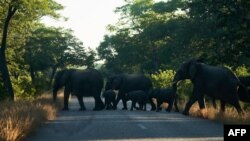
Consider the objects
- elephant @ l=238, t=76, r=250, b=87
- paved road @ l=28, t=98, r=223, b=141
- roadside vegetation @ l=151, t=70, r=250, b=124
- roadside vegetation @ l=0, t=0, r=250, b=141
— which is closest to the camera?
paved road @ l=28, t=98, r=223, b=141

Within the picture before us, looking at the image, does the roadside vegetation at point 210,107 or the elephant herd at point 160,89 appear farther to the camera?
the elephant herd at point 160,89

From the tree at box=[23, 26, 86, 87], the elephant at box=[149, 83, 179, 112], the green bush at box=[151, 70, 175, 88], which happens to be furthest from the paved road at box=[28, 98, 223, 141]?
the tree at box=[23, 26, 86, 87]

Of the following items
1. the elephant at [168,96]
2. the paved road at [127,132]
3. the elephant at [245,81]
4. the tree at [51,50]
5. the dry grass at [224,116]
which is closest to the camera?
→ the paved road at [127,132]

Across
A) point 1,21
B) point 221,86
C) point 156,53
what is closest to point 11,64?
point 1,21

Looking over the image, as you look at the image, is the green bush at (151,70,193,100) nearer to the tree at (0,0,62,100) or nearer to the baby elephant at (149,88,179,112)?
the baby elephant at (149,88,179,112)

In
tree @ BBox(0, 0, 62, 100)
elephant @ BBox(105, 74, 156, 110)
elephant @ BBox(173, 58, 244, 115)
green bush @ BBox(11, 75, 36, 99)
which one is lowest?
green bush @ BBox(11, 75, 36, 99)

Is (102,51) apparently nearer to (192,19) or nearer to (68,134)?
(192,19)

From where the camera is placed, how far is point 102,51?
3469 inches

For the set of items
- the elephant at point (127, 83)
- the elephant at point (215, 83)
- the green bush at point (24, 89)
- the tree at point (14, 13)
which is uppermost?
the tree at point (14, 13)

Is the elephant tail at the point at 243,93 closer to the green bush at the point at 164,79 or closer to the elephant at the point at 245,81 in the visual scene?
the elephant at the point at 245,81

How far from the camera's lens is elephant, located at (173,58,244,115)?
23375mm

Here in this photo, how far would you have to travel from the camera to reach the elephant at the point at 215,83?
76.7 feet

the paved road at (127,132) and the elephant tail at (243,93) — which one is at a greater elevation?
the elephant tail at (243,93)

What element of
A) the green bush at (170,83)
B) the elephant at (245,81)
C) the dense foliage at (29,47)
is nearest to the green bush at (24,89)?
the dense foliage at (29,47)
